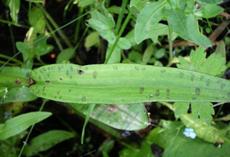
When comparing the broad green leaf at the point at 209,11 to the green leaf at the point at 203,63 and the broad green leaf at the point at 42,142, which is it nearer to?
the green leaf at the point at 203,63

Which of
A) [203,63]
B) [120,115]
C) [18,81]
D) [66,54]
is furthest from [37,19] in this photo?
[203,63]

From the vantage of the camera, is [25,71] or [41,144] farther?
[41,144]

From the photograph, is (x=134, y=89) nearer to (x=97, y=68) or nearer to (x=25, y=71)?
(x=97, y=68)

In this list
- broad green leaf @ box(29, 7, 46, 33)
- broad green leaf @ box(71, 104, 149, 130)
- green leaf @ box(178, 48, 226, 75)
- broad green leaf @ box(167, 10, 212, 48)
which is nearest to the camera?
broad green leaf @ box(167, 10, 212, 48)

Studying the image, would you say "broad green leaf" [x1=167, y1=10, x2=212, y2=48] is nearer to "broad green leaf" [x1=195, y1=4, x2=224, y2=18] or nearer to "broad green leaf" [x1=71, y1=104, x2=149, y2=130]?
"broad green leaf" [x1=195, y1=4, x2=224, y2=18]

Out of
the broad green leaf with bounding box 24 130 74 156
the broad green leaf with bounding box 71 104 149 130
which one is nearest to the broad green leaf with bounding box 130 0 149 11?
the broad green leaf with bounding box 71 104 149 130

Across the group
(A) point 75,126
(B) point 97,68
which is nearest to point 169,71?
(B) point 97,68
